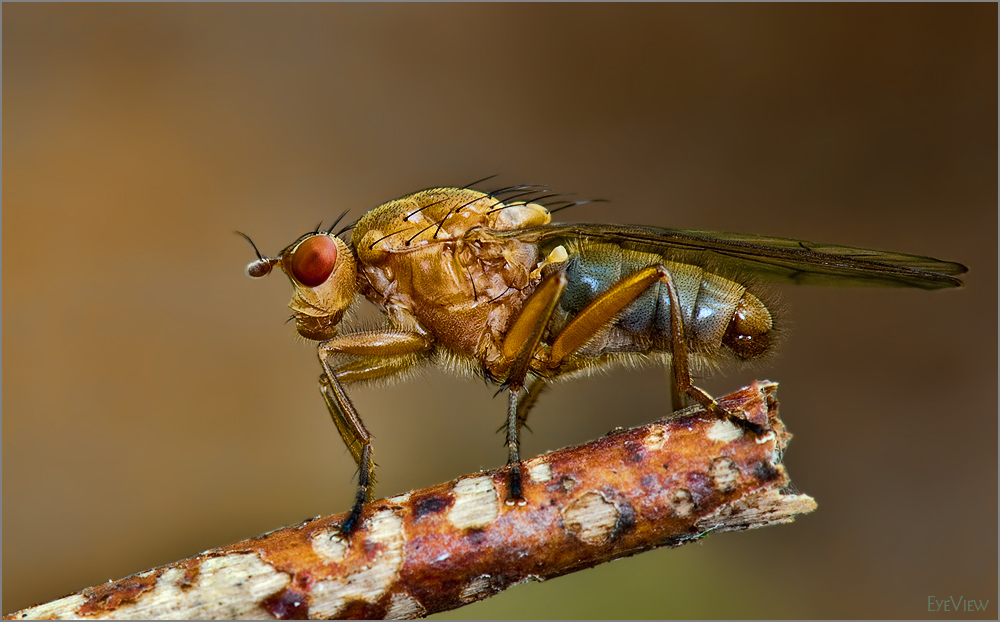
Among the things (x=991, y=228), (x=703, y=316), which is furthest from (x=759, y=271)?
(x=991, y=228)

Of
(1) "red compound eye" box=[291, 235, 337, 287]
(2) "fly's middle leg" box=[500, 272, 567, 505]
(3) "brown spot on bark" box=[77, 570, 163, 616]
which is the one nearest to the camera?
(3) "brown spot on bark" box=[77, 570, 163, 616]

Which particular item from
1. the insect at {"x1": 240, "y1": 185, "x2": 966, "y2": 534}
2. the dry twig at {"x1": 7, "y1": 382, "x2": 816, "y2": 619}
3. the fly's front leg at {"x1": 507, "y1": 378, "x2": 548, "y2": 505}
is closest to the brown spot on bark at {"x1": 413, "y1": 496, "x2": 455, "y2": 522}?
the dry twig at {"x1": 7, "y1": 382, "x2": 816, "y2": 619}

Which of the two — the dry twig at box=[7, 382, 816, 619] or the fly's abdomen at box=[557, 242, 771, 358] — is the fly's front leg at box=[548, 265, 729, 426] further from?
the dry twig at box=[7, 382, 816, 619]

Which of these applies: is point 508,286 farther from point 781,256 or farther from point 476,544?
point 476,544

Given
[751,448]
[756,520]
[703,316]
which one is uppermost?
[703,316]

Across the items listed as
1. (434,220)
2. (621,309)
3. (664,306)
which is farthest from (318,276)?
(664,306)

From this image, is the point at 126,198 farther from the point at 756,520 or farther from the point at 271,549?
the point at 756,520

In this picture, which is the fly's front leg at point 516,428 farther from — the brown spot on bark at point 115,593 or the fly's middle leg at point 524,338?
the brown spot on bark at point 115,593
